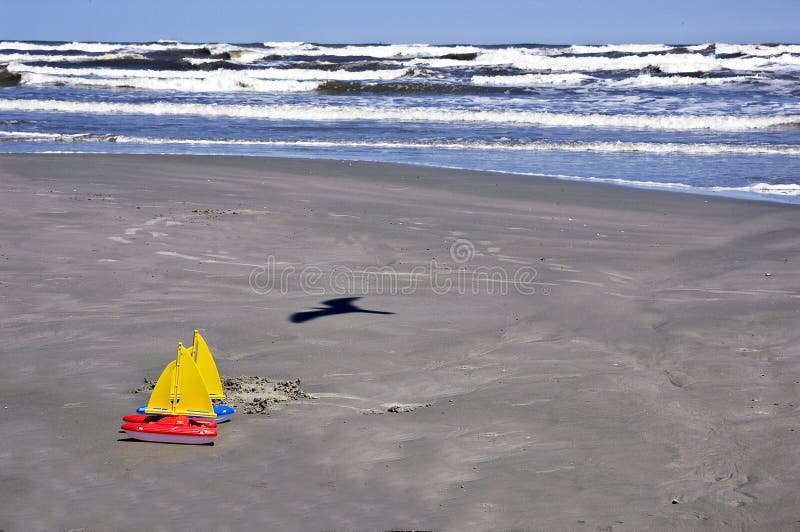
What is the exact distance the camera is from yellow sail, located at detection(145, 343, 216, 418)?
3.89 metres

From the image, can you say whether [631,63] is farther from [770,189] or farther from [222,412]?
[222,412]

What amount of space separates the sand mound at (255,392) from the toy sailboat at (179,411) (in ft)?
0.97

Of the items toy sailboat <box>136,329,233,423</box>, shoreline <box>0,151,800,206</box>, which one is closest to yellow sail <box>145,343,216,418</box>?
toy sailboat <box>136,329,233,423</box>

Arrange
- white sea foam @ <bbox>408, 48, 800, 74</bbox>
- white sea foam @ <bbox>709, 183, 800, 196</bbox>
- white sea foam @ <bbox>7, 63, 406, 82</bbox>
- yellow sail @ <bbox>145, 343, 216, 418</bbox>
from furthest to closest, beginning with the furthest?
white sea foam @ <bbox>408, 48, 800, 74</bbox>, white sea foam @ <bbox>7, 63, 406, 82</bbox>, white sea foam @ <bbox>709, 183, 800, 196</bbox>, yellow sail @ <bbox>145, 343, 216, 418</bbox>

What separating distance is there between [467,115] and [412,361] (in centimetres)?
1725

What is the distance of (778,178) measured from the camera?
12484 mm

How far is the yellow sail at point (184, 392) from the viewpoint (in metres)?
3.89

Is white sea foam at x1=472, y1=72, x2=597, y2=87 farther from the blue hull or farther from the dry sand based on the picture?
the blue hull

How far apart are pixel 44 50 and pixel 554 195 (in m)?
50.9

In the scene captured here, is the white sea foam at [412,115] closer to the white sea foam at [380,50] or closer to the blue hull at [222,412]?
the blue hull at [222,412]

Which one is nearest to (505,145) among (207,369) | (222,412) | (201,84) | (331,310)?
(331,310)

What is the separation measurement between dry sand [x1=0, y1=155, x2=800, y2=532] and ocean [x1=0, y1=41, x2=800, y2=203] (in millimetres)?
4701

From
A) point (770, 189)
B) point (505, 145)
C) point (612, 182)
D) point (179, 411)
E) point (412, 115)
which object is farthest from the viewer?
point (412, 115)

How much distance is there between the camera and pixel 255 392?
14.4 feet
